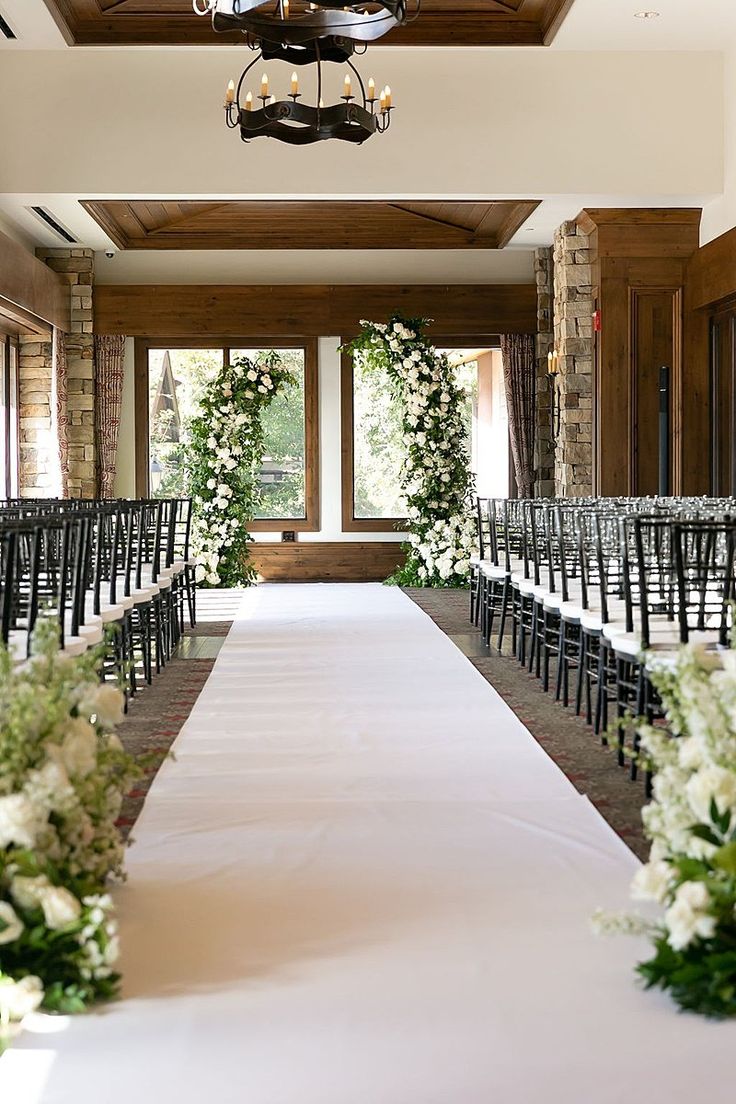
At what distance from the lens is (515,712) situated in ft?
21.6

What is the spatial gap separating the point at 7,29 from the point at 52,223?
2694mm

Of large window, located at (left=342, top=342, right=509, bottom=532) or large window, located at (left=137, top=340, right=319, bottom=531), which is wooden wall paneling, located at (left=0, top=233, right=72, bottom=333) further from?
large window, located at (left=342, top=342, right=509, bottom=532)

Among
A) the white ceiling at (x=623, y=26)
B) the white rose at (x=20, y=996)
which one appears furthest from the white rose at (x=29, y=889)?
the white ceiling at (x=623, y=26)

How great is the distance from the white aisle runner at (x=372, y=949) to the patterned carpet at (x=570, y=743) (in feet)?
0.33

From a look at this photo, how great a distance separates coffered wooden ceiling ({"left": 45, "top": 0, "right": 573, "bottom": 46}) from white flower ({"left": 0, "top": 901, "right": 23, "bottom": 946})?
9.73 m

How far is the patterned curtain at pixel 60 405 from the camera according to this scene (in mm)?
14453

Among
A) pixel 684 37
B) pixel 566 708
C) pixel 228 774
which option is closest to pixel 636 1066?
pixel 228 774

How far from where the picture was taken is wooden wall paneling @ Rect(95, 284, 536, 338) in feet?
50.6

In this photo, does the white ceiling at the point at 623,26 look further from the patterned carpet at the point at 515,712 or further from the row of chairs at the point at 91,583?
the patterned carpet at the point at 515,712

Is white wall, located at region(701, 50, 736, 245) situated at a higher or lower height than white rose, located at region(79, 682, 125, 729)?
higher

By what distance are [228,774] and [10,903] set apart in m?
2.39

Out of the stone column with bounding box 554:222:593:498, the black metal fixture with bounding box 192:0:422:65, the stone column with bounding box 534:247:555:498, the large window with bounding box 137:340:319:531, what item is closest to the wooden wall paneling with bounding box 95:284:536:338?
the stone column with bounding box 534:247:555:498

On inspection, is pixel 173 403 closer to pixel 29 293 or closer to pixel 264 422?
pixel 264 422

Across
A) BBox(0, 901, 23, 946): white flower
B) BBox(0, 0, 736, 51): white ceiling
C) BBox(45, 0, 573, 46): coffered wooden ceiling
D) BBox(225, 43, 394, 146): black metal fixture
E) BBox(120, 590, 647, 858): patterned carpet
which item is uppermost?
BBox(45, 0, 573, 46): coffered wooden ceiling
